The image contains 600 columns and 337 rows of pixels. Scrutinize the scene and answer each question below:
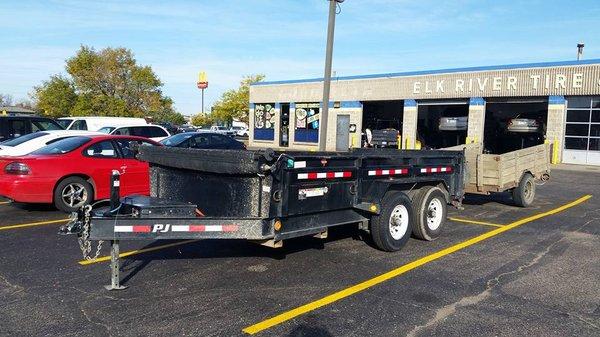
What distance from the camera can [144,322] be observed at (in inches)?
171

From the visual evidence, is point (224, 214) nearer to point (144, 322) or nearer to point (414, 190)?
point (144, 322)

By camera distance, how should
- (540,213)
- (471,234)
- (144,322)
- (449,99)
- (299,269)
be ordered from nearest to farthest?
1. (144,322)
2. (299,269)
3. (471,234)
4. (540,213)
5. (449,99)

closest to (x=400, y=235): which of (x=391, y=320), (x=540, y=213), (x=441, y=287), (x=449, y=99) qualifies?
(x=441, y=287)

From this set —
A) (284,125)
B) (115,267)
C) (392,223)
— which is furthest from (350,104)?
(115,267)

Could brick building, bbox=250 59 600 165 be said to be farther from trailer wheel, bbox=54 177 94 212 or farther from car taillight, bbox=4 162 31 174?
car taillight, bbox=4 162 31 174

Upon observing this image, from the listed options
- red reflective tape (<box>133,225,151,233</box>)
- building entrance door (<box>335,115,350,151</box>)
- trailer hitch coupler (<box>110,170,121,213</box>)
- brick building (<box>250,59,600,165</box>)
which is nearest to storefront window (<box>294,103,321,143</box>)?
brick building (<box>250,59,600,165</box>)

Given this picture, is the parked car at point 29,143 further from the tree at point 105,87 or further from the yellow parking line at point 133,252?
the tree at point 105,87

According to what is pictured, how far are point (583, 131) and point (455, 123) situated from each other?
6.82 m

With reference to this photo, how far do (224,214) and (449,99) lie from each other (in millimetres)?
26126

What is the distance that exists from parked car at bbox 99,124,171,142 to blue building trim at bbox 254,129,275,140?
24.9 m

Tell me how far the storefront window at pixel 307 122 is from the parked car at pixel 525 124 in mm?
14255

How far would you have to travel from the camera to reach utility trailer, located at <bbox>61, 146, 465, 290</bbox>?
498cm

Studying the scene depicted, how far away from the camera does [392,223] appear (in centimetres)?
696

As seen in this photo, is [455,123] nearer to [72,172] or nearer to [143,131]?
[143,131]
